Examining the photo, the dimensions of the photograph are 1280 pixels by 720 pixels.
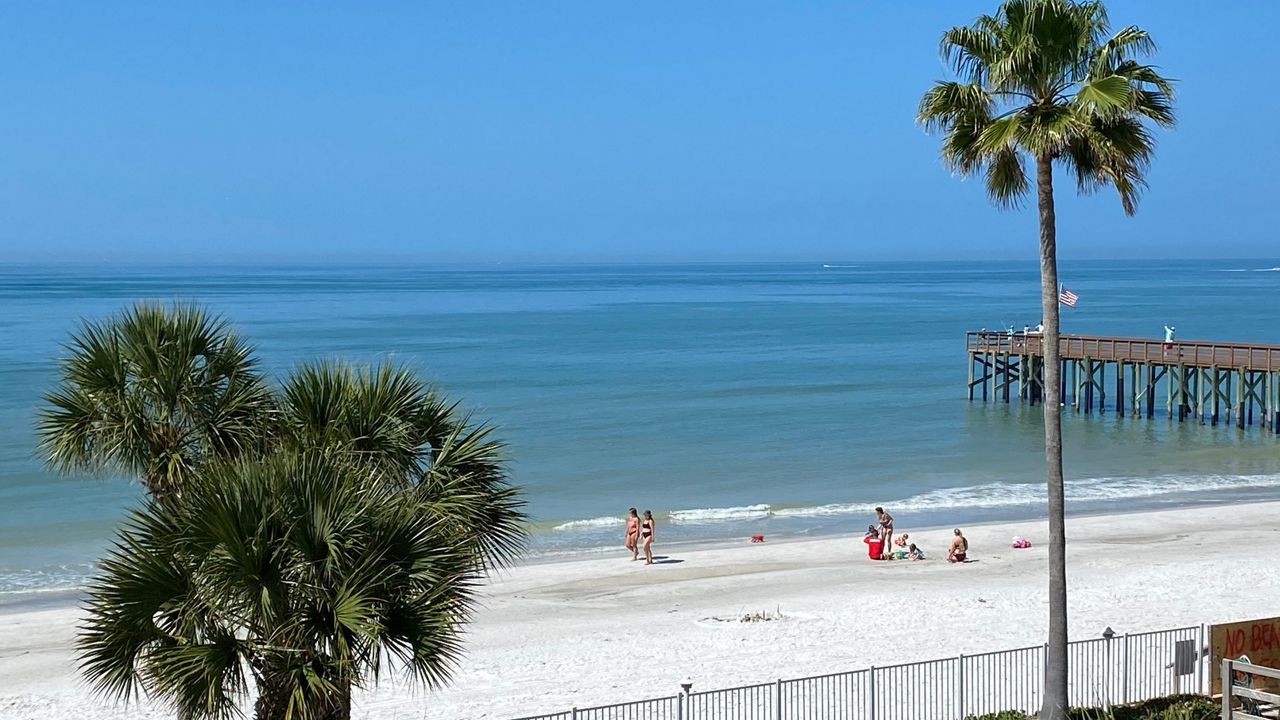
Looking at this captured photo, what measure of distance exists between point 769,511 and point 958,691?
19893 millimetres

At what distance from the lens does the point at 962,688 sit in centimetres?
1430

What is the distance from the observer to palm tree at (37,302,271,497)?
462 inches

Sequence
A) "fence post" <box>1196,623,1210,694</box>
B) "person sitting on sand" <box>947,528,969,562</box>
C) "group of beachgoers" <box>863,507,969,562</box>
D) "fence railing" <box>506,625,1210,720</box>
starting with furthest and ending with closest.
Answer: "group of beachgoers" <box>863,507,969,562</box>
"person sitting on sand" <box>947,528,969,562</box>
"fence post" <box>1196,623,1210,694</box>
"fence railing" <box>506,625,1210,720</box>

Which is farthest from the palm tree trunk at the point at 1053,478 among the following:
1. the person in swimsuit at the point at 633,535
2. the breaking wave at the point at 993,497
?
the breaking wave at the point at 993,497

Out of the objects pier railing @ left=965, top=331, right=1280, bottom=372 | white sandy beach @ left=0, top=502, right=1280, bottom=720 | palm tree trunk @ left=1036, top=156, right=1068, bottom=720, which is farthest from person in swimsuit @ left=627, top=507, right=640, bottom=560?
pier railing @ left=965, top=331, right=1280, bottom=372

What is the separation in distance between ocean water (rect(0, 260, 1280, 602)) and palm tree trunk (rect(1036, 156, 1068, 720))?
479 inches

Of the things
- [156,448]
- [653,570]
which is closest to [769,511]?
[653,570]

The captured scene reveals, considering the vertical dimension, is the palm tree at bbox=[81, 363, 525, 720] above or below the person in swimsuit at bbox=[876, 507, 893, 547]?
above

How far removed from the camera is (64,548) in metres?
30.5

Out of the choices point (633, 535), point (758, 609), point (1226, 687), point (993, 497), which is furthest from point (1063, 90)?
point (993, 497)

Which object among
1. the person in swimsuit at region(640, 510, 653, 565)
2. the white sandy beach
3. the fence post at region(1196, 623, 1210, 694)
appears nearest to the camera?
the fence post at region(1196, 623, 1210, 694)

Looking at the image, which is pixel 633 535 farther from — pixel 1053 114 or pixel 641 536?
pixel 1053 114

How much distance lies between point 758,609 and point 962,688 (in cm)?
758

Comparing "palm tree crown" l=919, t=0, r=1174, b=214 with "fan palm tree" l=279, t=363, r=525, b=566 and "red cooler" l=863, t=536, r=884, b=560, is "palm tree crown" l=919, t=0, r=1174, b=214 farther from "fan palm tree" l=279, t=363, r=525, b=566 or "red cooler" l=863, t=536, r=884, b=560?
"red cooler" l=863, t=536, r=884, b=560
